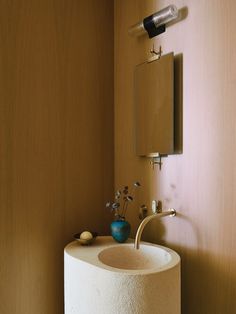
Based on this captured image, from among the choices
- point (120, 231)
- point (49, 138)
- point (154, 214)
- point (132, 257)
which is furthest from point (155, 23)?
point (132, 257)

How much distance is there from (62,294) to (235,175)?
1.04m

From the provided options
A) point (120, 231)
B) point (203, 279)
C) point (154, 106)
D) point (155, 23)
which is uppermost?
point (155, 23)

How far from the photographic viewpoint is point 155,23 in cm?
138

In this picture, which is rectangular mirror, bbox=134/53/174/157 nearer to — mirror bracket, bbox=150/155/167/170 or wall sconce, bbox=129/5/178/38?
mirror bracket, bbox=150/155/167/170

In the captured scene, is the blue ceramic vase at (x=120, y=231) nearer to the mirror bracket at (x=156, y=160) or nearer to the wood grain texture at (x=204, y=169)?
the wood grain texture at (x=204, y=169)

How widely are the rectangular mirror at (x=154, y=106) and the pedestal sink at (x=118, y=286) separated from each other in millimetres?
494

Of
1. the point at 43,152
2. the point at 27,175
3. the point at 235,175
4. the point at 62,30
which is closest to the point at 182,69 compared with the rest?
the point at 235,175

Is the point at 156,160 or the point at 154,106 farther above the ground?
the point at 154,106

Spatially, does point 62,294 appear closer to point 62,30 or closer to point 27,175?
point 27,175

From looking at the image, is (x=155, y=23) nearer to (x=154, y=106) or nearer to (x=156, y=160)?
(x=154, y=106)

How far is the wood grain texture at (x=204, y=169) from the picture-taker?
3.67ft

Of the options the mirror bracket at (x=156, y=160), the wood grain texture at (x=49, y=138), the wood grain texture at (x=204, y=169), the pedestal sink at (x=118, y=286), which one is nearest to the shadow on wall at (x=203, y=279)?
the wood grain texture at (x=204, y=169)

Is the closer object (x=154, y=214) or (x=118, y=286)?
(x=118, y=286)

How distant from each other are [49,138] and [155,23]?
767 millimetres
